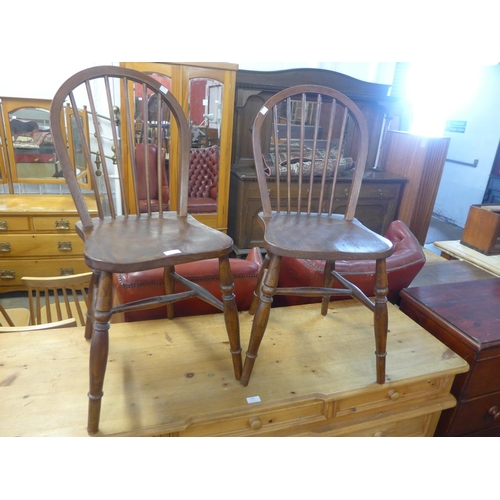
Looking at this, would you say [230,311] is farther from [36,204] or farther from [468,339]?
[36,204]

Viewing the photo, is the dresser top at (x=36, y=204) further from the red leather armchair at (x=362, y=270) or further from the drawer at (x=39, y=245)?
the red leather armchair at (x=362, y=270)

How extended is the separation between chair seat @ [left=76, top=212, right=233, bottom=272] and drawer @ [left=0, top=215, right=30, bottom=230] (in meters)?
1.54

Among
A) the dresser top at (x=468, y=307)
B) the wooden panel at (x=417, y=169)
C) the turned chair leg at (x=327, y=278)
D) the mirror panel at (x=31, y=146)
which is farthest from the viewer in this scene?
the wooden panel at (x=417, y=169)

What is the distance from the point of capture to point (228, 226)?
10.4 ft

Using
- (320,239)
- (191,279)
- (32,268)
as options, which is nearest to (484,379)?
(320,239)

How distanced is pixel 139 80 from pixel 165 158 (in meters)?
1.58

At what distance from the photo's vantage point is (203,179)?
2910 millimetres

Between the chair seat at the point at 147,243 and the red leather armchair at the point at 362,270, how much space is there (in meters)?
0.49

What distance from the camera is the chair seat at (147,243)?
881mm

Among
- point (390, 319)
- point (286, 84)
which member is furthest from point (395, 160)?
point (390, 319)

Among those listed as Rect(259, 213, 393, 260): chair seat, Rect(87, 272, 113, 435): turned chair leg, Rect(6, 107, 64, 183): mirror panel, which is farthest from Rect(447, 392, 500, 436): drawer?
Rect(6, 107, 64, 183): mirror panel

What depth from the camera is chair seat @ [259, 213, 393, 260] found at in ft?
3.34

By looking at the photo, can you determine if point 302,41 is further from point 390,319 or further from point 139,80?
point 390,319

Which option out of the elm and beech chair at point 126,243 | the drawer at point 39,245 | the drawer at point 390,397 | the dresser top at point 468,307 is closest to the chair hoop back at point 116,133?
the elm and beech chair at point 126,243
